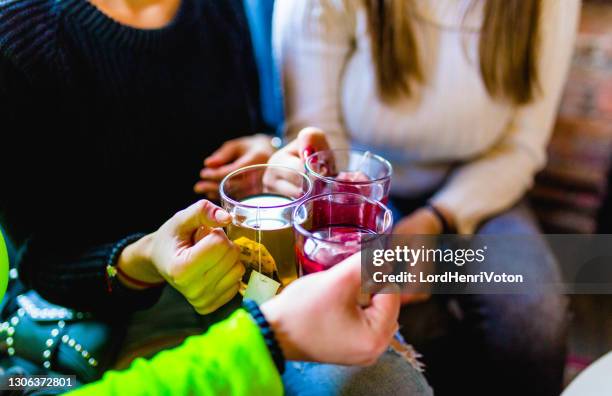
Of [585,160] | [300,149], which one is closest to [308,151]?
[300,149]

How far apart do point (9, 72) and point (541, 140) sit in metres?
0.97

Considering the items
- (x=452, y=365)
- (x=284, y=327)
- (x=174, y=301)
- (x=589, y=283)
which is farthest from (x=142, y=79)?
(x=589, y=283)

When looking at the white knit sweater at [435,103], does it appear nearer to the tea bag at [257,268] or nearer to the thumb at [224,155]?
the thumb at [224,155]

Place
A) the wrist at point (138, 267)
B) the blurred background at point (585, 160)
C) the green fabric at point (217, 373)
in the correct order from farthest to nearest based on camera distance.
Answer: the blurred background at point (585, 160) → the wrist at point (138, 267) → the green fabric at point (217, 373)

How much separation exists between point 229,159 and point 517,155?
0.62 meters

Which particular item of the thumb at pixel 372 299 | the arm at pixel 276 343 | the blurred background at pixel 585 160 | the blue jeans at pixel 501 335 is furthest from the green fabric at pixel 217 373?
the blurred background at pixel 585 160

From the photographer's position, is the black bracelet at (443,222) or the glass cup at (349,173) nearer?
the glass cup at (349,173)

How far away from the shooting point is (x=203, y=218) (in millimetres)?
599

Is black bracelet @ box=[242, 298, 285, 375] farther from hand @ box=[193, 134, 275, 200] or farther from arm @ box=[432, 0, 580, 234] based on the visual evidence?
arm @ box=[432, 0, 580, 234]

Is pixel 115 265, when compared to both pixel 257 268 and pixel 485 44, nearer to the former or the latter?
pixel 257 268

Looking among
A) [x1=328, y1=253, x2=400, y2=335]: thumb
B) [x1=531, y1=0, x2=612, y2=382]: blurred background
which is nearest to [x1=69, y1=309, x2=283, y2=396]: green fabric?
[x1=328, y1=253, x2=400, y2=335]: thumb

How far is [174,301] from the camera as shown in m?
0.69

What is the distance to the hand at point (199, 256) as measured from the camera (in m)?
0.59

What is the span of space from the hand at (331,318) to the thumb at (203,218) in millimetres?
101
